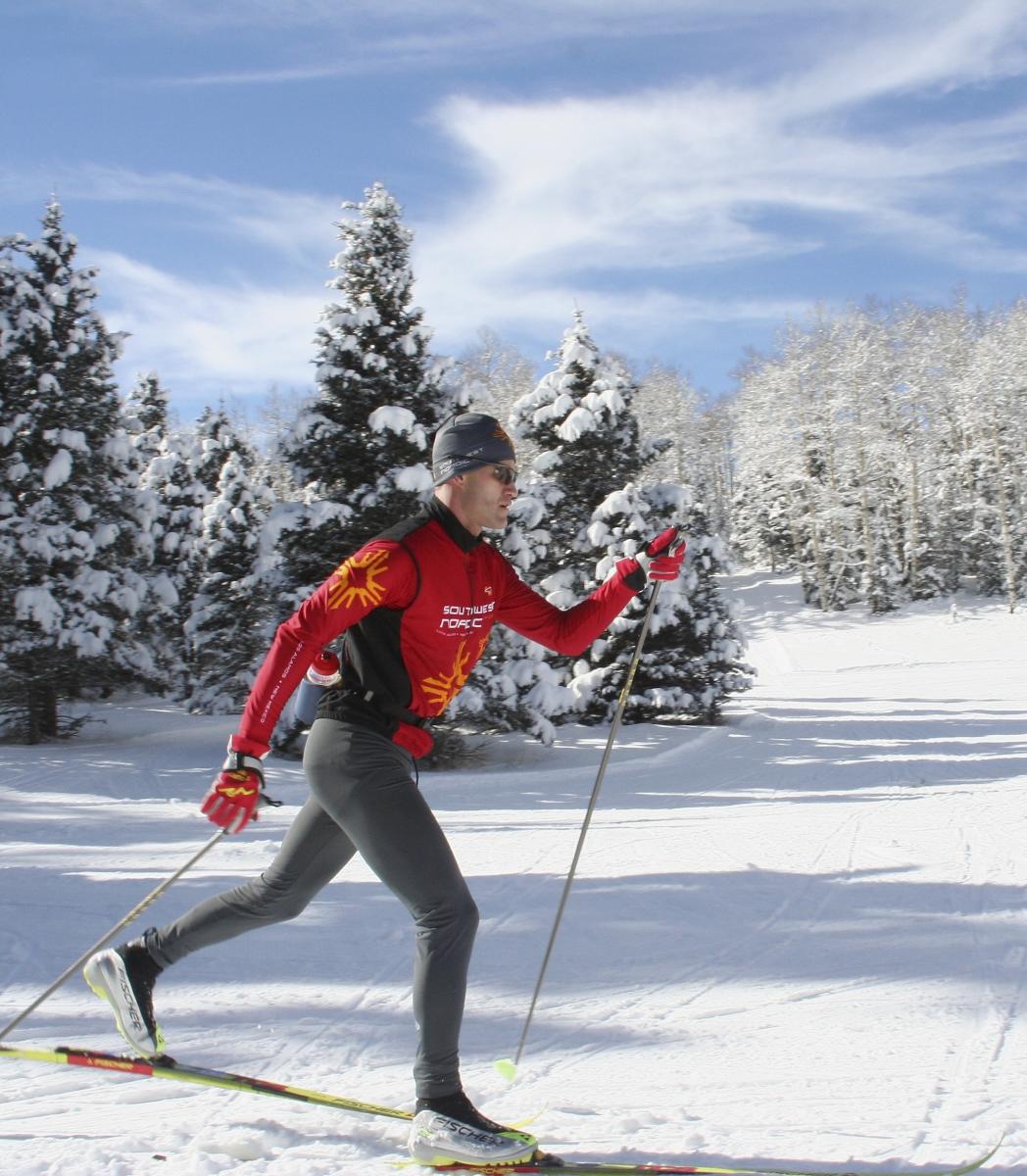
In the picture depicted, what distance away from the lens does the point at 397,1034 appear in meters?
3.97

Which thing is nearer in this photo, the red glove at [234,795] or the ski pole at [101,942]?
the red glove at [234,795]

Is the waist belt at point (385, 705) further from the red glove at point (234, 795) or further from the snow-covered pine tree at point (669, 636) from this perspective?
the snow-covered pine tree at point (669, 636)

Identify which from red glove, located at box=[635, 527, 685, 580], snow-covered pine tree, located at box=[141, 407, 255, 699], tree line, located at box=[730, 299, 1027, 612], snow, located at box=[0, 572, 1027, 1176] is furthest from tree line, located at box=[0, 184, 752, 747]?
tree line, located at box=[730, 299, 1027, 612]

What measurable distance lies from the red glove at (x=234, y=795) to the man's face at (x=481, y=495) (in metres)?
1.01

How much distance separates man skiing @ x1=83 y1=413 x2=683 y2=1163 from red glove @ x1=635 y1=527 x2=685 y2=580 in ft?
2.58

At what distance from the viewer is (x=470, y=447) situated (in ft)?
10.8

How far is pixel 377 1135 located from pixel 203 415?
A: 25.5m

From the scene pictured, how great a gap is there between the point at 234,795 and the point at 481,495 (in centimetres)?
121

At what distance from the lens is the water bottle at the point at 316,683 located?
3.14m

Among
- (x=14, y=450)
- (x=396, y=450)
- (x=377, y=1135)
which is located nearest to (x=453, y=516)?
(x=377, y=1135)

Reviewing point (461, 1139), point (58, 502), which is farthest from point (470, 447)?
point (58, 502)

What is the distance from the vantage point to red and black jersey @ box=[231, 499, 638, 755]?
297 cm

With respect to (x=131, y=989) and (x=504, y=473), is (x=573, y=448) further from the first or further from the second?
(x=131, y=989)

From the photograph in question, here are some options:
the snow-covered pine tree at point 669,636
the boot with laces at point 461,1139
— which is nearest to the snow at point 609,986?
the boot with laces at point 461,1139
